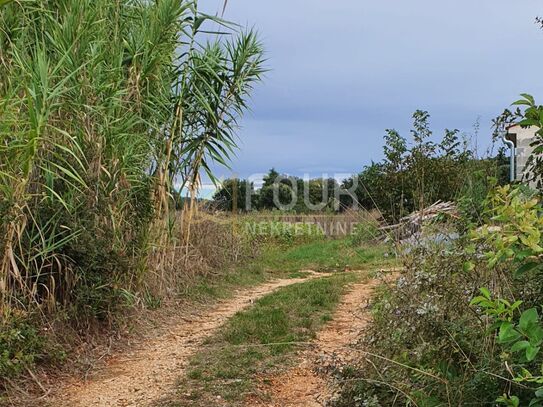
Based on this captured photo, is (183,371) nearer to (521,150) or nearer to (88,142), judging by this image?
(88,142)

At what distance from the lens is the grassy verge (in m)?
3.68

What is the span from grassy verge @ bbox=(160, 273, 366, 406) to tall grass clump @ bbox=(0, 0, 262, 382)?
1.12m

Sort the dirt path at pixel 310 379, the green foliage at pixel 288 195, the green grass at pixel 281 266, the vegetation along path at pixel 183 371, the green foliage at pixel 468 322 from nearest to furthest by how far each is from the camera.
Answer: the green foliage at pixel 468 322, the dirt path at pixel 310 379, the vegetation along path at pixel 183 371, the green grass at pixel 281 266, the green foliage at pixel 288 195

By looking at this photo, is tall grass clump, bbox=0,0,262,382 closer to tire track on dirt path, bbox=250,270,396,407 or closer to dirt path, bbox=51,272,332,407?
dirt path, bbox=51,272,332,407

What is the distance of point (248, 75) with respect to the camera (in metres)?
7.29

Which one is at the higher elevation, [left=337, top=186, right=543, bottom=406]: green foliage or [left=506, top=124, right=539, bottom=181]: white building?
[left=506, top=124, right=539, bottom=181]: white building

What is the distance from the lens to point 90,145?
15.6 feet

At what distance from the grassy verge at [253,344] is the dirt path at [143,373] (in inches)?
6.1

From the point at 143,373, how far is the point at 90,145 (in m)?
1.96

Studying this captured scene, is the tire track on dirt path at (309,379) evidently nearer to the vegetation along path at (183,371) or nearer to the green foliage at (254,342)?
the vegetation along path at (183,371)

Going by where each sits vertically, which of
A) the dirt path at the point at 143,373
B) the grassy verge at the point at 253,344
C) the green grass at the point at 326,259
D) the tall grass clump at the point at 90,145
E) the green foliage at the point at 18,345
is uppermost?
the tall grass clump at the point at 90,145

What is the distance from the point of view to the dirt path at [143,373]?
12.1 ft

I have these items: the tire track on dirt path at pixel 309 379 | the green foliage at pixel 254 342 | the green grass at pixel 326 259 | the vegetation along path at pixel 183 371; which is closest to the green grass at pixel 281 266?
the green grass at pixel 326 259

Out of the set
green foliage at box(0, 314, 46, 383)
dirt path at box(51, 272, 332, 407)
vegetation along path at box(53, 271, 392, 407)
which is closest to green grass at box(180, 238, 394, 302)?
vegetation along path at box(53, 271, 392, 407)
